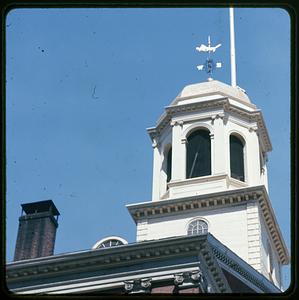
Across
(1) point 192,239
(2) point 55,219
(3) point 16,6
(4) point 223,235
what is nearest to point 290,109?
(3) point 16,6

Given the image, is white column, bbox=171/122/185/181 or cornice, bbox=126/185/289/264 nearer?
cornice, bbox=126/185/289/264

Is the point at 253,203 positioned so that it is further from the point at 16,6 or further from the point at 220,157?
the point at 16,6

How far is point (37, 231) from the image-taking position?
3947cm

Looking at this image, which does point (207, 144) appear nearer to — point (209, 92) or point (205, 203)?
point (209, 92)

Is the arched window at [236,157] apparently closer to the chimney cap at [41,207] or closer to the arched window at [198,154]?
the arched window at [198,154]

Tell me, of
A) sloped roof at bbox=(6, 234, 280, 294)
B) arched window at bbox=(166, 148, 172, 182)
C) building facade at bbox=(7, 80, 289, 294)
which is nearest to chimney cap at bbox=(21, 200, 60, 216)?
building facade at bbox=(7, 80, 289, 294)

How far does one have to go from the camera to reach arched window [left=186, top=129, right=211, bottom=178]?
4291 centimetres

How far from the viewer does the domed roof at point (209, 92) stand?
44.5 metres

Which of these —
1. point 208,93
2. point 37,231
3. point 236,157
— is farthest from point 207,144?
point 37,231

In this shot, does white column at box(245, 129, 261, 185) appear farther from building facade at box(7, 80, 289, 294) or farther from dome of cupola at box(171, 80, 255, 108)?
dome of cupola at box(171, 80, 255, 108)

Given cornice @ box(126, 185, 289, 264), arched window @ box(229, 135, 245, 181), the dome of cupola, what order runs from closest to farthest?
cornice @ box(126, 185, 289, 264), arched window @ box(229, 135, 245, 181), the dome of cupola

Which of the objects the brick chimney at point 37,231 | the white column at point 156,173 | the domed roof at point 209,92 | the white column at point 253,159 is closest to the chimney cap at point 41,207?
the brick chimney at point 37,231

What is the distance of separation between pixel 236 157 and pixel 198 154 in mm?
1783

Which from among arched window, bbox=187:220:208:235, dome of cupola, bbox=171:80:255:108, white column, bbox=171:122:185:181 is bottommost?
arched window, bbox=187:220:208:235
